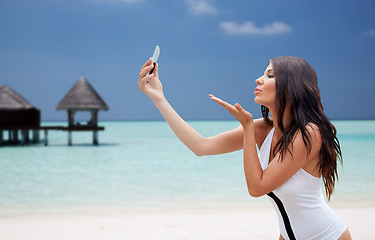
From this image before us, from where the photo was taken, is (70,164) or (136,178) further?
(70,164)

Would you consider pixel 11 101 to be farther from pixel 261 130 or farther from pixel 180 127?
pixel 261 130

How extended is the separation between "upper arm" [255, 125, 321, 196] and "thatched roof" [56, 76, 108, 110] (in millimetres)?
19718

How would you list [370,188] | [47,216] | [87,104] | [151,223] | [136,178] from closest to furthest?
[151,223] → [47,216] → [370,188] → [136,178] → [87,104]

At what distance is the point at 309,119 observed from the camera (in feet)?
4.18

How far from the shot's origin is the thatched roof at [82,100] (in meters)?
20.1

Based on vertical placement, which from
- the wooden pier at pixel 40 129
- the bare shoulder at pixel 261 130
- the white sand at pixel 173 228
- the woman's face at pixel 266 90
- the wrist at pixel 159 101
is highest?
the woman's face at pixel 266 90

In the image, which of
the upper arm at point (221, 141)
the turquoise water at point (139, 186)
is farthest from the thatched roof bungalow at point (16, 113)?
the upper arm at point (221, 141)

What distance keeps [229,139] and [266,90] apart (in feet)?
1.08

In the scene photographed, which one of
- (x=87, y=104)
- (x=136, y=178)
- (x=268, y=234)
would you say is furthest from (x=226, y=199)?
(x=87, y=104)

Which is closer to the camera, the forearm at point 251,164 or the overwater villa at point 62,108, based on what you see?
the forearm at point 251,164

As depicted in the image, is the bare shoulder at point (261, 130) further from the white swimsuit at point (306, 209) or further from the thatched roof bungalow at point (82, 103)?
the thatched roof bungalow at point (82, 103)

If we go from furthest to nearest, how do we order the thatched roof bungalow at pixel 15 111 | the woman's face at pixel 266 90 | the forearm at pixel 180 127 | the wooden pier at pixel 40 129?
the thatched roof bungalow at pixel 15 111 → the wooden pier at pixel 40 129 → the forearm at pixel 180 127 → the woman's face at pixel 266 90

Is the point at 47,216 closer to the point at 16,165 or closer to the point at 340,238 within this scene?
the point at 340,238

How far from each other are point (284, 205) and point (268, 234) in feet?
10.4
